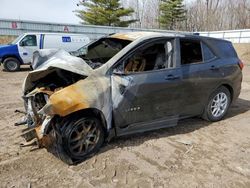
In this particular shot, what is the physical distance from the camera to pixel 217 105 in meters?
5.46

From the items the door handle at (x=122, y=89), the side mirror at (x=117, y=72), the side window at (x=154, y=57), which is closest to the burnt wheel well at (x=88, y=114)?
the door handle at (x=122, y=89)

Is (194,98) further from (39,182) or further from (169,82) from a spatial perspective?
(39,182)

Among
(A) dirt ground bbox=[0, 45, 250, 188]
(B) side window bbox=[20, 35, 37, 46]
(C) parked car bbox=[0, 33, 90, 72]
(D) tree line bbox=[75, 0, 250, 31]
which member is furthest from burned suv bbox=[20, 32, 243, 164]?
(D) tree line bbox=[75, 0, 250, 31]

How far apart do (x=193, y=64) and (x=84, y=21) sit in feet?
106

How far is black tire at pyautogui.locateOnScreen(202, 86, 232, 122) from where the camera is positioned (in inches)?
207

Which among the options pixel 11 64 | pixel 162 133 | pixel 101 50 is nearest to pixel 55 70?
pixel 101 50

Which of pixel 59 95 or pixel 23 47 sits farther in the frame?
pixel 23 47

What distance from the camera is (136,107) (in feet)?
13.2

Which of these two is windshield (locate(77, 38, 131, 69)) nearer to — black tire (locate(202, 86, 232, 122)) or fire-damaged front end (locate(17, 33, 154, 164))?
fire-damaged front end (locate(17, 33, 154, 164))

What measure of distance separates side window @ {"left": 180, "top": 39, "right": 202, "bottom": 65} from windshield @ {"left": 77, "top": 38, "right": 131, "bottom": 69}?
1.06 m

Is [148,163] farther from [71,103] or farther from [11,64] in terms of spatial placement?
[11,64]

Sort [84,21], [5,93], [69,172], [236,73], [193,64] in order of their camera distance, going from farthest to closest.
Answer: [84,21] < [5,93] < [236,73] < [193,64] < [69,172]

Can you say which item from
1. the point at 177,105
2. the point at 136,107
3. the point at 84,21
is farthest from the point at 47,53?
the point at 84,21

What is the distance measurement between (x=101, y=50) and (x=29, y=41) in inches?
399
